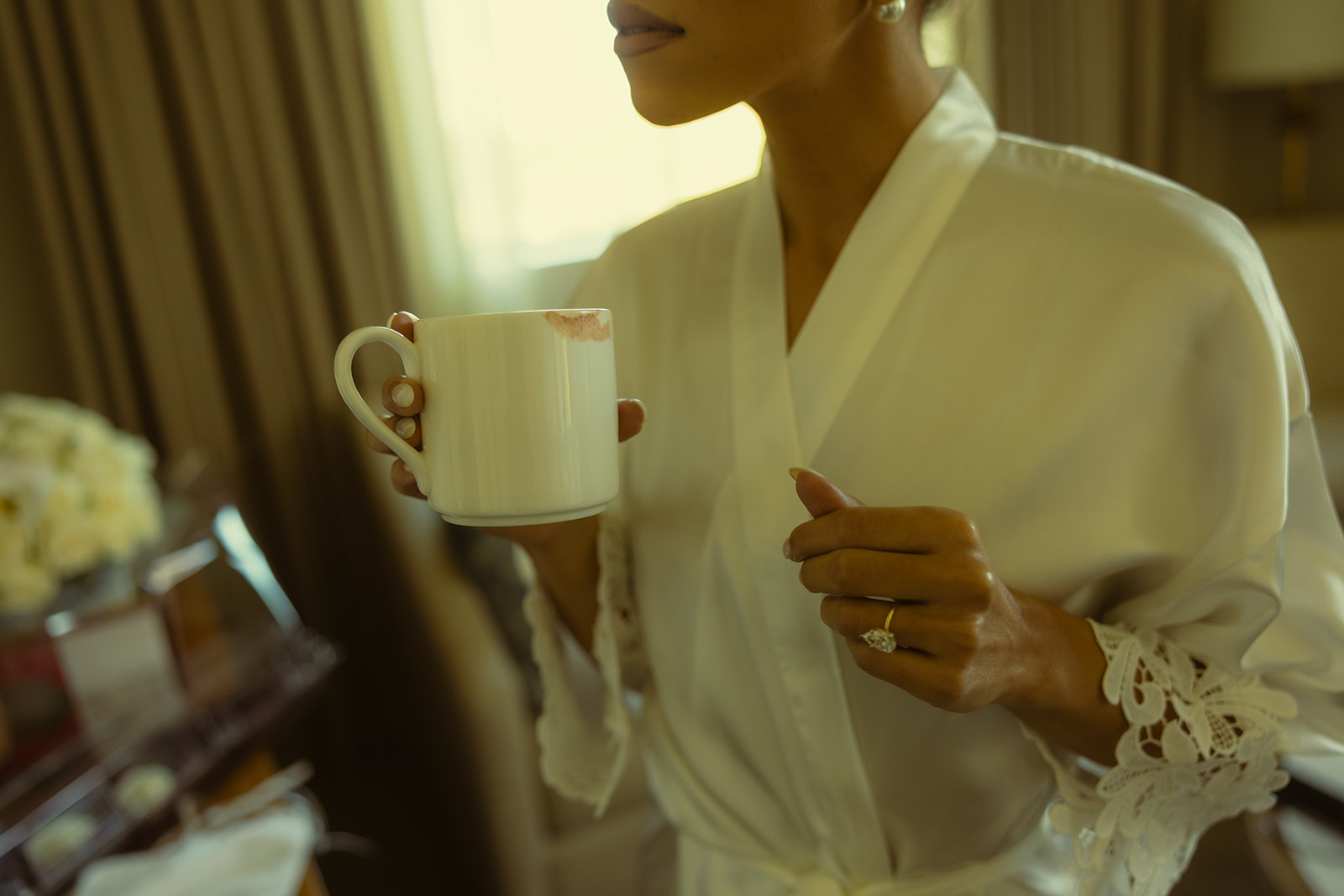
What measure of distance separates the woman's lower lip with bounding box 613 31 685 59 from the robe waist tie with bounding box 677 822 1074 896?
24.0 inches

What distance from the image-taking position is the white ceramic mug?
48 cm

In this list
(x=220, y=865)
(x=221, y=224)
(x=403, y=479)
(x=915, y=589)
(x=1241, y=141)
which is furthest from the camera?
(x=1241, y=141)

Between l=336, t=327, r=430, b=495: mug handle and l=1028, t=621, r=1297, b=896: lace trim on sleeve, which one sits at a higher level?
l=336, t=327, r=430, b=495: mug handle

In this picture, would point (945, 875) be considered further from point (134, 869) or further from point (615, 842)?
point (615, 842)

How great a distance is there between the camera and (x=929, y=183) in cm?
64

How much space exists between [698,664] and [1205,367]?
0.41 metres

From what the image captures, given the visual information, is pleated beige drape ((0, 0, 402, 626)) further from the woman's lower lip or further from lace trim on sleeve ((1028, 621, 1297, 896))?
lace trim on sleeve ((1028, 621, 1297, 896))

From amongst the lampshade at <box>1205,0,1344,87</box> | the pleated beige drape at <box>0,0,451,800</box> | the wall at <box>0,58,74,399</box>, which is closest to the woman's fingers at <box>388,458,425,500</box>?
the pleated beige drape at <box>0,0,451,800</box>

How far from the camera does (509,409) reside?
48cm

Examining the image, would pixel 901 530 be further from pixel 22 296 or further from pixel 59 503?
pixel 22 296

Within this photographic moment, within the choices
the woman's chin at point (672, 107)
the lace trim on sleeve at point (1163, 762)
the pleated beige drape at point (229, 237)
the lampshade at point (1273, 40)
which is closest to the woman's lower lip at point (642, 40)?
the woman's chin at point (672, 107)

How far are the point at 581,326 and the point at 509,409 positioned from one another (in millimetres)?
61

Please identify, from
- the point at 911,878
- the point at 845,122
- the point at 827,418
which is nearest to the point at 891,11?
the point at 845,122

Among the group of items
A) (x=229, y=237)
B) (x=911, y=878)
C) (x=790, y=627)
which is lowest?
(x=911, y=878)
